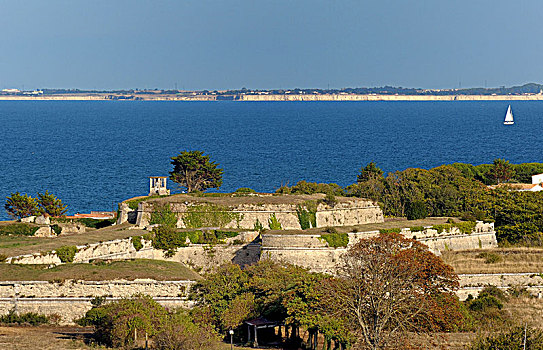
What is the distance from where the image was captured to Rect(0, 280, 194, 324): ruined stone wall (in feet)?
113

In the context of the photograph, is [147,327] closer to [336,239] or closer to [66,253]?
[66,253]

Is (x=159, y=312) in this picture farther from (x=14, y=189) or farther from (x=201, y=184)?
(x=14, y=189)

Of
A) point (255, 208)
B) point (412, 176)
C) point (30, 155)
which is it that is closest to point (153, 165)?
point (30, 155)

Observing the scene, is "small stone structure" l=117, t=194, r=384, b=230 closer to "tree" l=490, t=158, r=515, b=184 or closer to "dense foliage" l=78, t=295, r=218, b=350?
"dense foliage" l=78, t=295, r=218, b=350

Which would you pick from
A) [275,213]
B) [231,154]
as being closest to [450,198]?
[275,213]

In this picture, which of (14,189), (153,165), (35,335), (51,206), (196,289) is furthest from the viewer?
(153,165)

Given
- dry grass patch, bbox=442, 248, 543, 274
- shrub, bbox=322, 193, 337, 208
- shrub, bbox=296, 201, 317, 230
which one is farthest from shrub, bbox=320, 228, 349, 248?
dry grass patch, bbox=442, 248, 543, 274

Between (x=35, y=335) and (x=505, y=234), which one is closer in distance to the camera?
(x=35, y=335)

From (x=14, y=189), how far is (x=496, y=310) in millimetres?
68876

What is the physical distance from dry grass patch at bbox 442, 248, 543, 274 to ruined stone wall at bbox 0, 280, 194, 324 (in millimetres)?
16919

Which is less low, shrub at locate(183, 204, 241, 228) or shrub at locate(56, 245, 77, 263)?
shrub at locate(183, 204, 241, 228)

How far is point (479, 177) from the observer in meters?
72.4

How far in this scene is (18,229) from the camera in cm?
4612

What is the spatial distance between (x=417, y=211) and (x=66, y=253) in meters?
26.4
